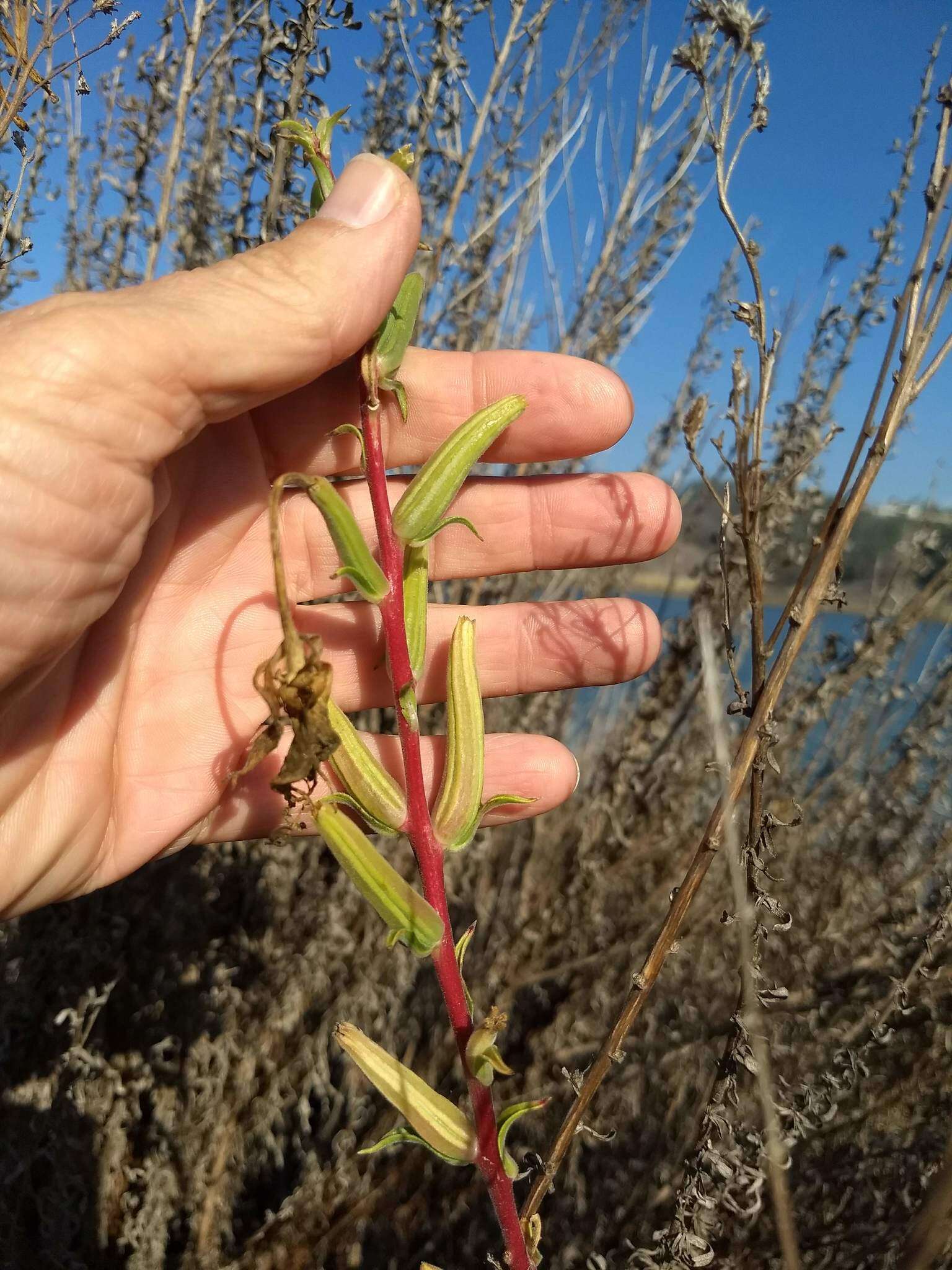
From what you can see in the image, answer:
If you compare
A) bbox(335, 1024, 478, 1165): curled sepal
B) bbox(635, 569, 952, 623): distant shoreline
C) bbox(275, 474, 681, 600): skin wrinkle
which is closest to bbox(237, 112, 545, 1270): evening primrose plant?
bbox(335, 1024, 478, 1165): curled sepal

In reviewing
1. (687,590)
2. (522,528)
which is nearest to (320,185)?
(522,528)

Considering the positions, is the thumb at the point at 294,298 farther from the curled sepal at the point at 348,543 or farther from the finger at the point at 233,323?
the curled sepal at the point at 348,543

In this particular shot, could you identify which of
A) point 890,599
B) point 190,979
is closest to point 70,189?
point 190,979

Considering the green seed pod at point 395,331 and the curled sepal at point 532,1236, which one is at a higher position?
the green seed pod at point 395,331

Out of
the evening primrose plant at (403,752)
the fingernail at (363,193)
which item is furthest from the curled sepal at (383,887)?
the fingernail at (363,193)

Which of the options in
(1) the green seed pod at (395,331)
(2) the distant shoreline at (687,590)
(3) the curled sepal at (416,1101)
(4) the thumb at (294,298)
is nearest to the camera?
(3) the curled sepal at (416,1101)

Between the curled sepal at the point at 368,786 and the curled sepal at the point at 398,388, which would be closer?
the curled sepal at the point at 368,786
